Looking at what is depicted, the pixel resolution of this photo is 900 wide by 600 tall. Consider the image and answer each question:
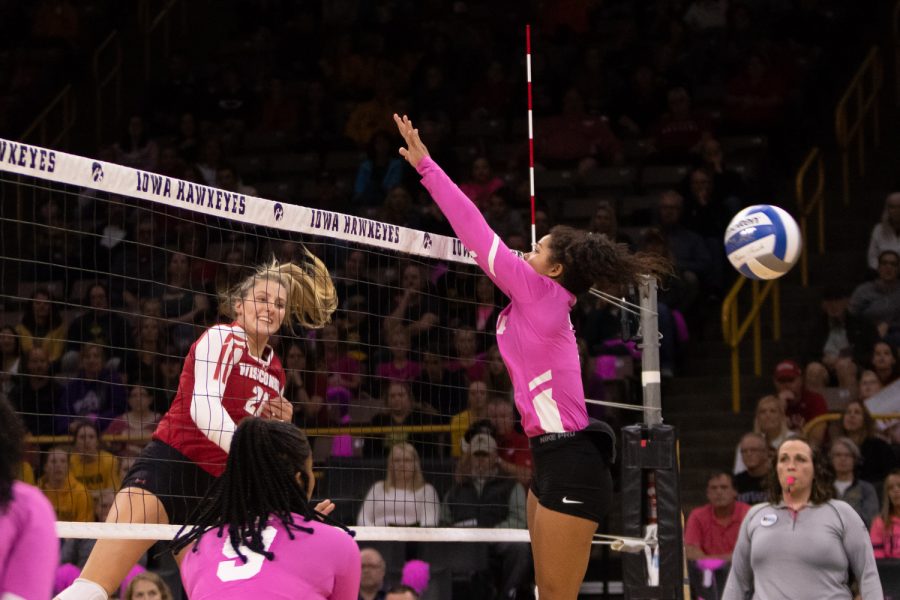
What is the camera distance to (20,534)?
3.40 meters

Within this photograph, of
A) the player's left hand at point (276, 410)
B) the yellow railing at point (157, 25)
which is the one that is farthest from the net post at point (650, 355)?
the yellow railing at point (157, 25)

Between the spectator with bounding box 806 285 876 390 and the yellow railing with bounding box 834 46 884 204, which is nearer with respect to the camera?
the spectator with bounding box 806 285 876 390

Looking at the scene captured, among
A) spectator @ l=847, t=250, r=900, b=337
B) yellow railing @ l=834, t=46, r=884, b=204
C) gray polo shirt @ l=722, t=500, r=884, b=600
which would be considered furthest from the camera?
yellow railing @ l=834, t=46, r=884, b=204

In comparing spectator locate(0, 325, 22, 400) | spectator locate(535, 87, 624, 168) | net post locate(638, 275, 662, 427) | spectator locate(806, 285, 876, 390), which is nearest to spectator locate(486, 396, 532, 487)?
net post locate(638, 275, 662, 427)

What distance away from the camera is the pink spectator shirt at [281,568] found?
4254 millimetres

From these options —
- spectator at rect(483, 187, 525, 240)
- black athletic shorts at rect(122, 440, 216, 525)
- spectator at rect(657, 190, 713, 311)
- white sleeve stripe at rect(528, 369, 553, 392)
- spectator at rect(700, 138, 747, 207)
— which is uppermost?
spectator at rect(700, 138, 747, 207)

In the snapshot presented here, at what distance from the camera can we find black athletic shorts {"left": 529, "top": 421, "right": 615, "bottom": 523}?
6.29 meters

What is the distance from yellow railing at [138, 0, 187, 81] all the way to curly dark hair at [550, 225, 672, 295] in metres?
13.6

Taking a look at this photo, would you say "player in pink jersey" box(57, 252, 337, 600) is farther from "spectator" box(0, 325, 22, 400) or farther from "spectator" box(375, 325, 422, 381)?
"spectator" box(0, 325, 22, 400)

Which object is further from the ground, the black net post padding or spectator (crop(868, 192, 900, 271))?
spectator (crop(868, 192, 900, 271))

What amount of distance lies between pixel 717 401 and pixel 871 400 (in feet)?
6.06

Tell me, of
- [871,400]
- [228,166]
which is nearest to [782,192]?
[871,400]

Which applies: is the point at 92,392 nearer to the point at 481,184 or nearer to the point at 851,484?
the point at 481,184

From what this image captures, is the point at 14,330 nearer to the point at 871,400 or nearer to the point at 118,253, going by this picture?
the point at 118,253
